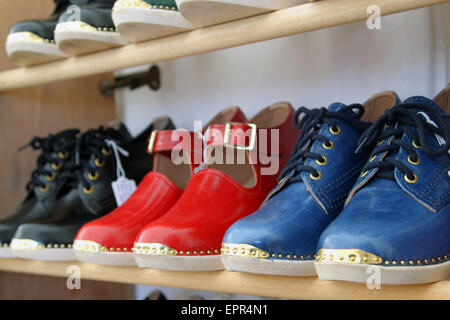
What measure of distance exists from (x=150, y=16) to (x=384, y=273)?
48 cm

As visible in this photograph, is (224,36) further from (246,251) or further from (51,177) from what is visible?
(51,177)

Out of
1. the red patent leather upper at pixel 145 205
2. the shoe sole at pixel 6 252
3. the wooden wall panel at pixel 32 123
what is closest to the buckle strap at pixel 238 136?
the red patent leather upper at pixel 145 205

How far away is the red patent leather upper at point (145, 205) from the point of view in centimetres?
76

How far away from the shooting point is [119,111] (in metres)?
1.32

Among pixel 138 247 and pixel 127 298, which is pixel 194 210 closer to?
pixel 138 247

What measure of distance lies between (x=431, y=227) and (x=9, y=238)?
0.74 m

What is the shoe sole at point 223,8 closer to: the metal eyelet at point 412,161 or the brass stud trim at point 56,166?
the metal eyelet at point 412,161

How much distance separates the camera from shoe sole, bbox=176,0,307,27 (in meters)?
0.64

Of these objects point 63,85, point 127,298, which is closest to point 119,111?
point 63,85

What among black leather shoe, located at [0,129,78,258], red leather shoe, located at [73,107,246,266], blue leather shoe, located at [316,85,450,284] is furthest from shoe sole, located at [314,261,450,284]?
black leather shoe, located at [0,129,78,258]

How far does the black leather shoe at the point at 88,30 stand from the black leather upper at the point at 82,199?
0.21 metres

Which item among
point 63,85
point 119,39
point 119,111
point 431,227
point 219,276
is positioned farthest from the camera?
point 119,111

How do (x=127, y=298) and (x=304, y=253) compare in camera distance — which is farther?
(x=127, y=298)

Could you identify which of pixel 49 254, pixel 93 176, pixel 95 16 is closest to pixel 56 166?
pixel 93 176
